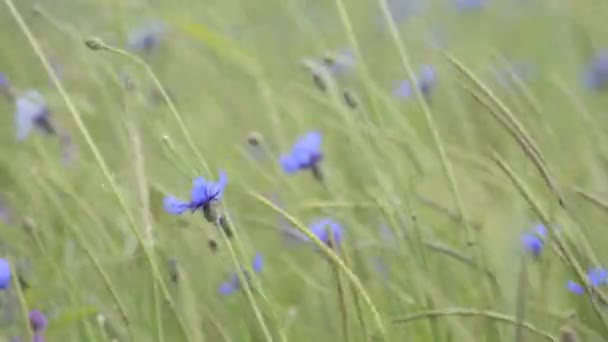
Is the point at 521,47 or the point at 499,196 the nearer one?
the point at 499,196

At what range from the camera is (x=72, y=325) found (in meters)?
0.88

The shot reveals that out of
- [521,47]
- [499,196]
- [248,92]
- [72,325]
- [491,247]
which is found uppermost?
[521,47]

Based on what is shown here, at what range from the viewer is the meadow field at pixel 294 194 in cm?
75

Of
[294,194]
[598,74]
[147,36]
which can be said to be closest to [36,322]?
[294,194]

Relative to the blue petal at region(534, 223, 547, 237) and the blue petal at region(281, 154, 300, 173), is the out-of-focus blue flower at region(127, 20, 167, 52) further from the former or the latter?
the blue petal at region(534, 223, 547, 237)

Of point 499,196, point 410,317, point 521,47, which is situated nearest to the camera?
point 410,317

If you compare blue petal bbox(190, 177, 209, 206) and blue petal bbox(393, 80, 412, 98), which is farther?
blue petal bbox(393, 80, 412, 98)

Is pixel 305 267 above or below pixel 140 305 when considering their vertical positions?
above

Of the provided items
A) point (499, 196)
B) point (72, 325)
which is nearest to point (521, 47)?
point (499, 196)

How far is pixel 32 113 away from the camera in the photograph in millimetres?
1142

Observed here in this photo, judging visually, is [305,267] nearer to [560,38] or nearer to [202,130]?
[202,130]

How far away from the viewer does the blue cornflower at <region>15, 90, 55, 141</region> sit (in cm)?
113

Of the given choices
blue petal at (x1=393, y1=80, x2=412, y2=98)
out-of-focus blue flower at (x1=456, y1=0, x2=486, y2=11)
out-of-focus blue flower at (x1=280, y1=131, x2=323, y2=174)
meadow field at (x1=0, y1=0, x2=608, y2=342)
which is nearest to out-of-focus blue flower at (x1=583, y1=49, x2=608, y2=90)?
meadow field at (x1=0, y1=0, x2=608, y2=342)

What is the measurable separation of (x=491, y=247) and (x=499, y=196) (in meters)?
0.20
